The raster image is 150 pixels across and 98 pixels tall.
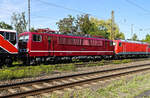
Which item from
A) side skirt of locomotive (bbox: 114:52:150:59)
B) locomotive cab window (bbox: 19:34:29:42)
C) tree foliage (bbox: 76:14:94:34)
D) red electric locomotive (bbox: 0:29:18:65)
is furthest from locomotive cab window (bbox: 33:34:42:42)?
tree foliage (bbox: 76:14:94:34)

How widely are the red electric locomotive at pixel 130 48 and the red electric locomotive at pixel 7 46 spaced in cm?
1797

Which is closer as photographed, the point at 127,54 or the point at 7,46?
the point at 7,46

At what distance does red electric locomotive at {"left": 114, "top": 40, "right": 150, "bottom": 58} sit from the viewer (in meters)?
27.2

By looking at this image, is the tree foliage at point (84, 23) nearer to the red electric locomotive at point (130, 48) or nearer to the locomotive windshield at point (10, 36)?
the red electric locomotive at point (130, 48)

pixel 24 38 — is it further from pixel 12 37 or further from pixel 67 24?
pixel 67 24

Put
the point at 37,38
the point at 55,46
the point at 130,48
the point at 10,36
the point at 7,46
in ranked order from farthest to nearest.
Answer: the point at 130,48
the point at 55,46
the point at 37,38
the point at 10,36
the point at 7,46

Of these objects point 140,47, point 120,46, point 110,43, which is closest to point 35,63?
point 110,43

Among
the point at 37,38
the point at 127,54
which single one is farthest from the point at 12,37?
the point at 127,54

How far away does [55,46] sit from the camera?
57.5 ft

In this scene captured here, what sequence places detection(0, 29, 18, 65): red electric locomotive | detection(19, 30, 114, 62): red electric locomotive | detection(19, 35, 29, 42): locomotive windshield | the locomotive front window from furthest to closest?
1. detection(19, 35, 29, 42): locomotive windshield
2. detection(19, 30, 114, 62): red electric locomotive
3. the locomotive front window
4. detection(0, 29, 18, 65): red electric locomotive

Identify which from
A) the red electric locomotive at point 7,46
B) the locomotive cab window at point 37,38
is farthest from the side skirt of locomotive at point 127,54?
the red electric locomotive at point 7,46

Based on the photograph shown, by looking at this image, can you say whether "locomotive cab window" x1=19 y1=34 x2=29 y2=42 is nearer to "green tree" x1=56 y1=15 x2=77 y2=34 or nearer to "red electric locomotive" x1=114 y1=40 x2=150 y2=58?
"red electric locomotive" x1=114 y1=40 x2=150 y2=58

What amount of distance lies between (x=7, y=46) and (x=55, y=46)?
5299mm

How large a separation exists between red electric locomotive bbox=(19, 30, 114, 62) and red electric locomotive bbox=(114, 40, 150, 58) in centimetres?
522
